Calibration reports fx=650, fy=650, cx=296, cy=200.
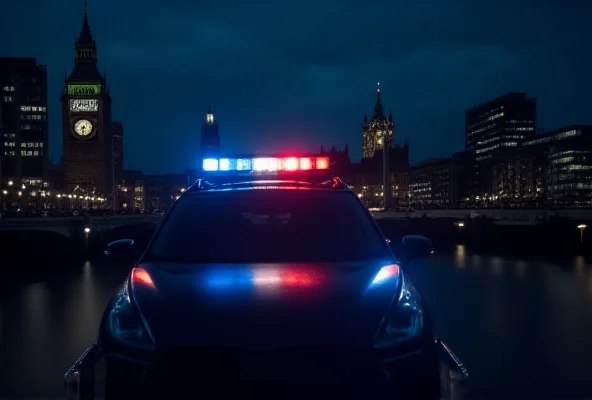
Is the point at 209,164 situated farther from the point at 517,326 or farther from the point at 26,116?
the point at 26,116

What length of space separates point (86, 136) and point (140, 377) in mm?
195501

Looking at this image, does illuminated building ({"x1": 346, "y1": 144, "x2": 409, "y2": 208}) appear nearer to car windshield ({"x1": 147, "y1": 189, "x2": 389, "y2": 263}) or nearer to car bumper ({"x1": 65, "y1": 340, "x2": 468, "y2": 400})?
car windshield ({"x1": 147, "y1": 189, "x2": 389, "y2": 263})

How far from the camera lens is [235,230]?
4.46 m

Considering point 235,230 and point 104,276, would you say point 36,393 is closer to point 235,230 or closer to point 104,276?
point 235,230

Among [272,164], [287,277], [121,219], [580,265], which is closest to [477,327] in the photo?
[272,164]

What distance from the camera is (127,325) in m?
3.15

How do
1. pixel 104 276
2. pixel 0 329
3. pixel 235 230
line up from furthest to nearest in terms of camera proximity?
pixel 104 276 < pixel 0 329 < pixel 235 230

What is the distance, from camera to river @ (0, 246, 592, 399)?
20.8ft

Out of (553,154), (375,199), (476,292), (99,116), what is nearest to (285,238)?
(476,292)

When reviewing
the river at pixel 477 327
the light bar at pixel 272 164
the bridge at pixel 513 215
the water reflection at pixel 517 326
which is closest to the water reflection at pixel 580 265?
the water reflection at pixel 517 326

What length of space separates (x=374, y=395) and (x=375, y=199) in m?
177

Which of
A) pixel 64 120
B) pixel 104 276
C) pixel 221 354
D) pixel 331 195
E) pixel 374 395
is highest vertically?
pixel 64 120

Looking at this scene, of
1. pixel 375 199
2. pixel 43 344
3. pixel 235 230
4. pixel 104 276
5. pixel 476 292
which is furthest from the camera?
pixel 375 199

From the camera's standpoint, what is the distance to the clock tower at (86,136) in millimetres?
185750
